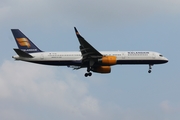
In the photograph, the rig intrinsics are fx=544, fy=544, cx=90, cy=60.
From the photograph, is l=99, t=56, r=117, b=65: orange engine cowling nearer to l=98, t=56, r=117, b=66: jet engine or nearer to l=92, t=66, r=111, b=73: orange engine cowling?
l=98, t=56, r=117, b=66: jet engine

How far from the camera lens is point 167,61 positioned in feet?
371

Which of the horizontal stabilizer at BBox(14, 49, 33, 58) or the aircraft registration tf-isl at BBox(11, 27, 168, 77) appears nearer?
the horizontal stabilizer at BBox(14, 49, 33, 58)

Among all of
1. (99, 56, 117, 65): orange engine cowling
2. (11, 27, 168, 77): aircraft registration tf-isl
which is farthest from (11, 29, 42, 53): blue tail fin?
→ (99, 56, 117, 65): orange engine cowling

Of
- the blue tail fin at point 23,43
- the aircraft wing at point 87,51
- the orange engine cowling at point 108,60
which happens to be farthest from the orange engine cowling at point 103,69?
the blue tail fin at point 23,43

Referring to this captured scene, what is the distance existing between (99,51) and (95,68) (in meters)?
4.80

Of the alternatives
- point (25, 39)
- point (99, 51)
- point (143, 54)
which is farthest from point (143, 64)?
point (25, 39)

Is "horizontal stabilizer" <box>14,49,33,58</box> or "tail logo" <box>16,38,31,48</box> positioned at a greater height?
"tail logo" <box>16,38,31,48</box>

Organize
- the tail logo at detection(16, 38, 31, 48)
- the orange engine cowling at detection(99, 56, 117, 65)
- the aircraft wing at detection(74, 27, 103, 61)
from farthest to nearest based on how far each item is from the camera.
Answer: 1. the tail logo at detection(16, 38, 31, 48)
2. the orange engine cowling at detection(99, 56, 117, 65)
3. the aircraft wing at detection(74, 27, 103, 61)

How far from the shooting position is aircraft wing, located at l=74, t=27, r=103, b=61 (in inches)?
4008

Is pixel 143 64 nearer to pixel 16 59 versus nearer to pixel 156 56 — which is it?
pixel 156 56

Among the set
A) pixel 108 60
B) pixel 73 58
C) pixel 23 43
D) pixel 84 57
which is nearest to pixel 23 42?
pixel 23 43

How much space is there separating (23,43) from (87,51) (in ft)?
49.0

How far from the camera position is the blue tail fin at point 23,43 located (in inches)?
4348

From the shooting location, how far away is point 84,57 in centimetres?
10619
